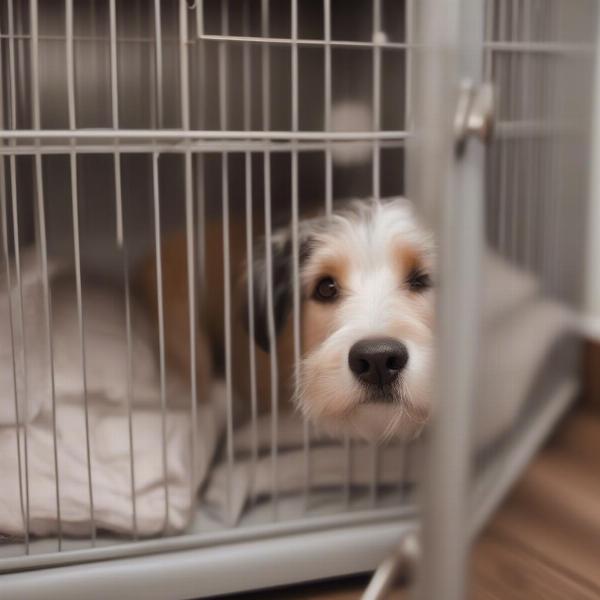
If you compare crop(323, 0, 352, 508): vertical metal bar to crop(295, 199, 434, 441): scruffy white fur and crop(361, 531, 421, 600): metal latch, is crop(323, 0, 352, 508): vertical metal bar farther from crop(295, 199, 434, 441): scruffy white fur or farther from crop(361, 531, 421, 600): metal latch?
crop(361, 531, 421, 600): metal latch

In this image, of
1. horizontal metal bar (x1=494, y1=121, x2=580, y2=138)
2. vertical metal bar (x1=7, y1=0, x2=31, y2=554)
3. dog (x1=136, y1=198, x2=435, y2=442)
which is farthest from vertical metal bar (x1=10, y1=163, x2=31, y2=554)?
horizontal metal bar (x1=494, y1=121, x2=580, y2=138)

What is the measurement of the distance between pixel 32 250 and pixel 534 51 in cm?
63

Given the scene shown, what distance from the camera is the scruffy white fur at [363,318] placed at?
741 mm

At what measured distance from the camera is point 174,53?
96cm

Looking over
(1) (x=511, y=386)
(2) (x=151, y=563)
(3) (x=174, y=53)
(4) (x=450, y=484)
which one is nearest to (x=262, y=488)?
(2) (x=151, y=563)

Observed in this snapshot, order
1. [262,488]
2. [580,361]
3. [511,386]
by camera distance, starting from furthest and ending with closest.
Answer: [580,361] → [262,488] → [511,386]

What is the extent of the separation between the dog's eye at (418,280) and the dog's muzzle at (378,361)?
6 cm

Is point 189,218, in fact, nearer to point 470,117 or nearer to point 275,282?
point 275,282

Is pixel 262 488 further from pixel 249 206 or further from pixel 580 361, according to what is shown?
pixel 580 361

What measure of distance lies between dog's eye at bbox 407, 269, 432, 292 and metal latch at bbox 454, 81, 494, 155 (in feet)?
0.88

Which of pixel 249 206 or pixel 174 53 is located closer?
pixel 249 206

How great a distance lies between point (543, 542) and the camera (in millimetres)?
705

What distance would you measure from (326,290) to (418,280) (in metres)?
0.11

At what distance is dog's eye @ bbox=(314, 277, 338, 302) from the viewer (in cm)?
81
